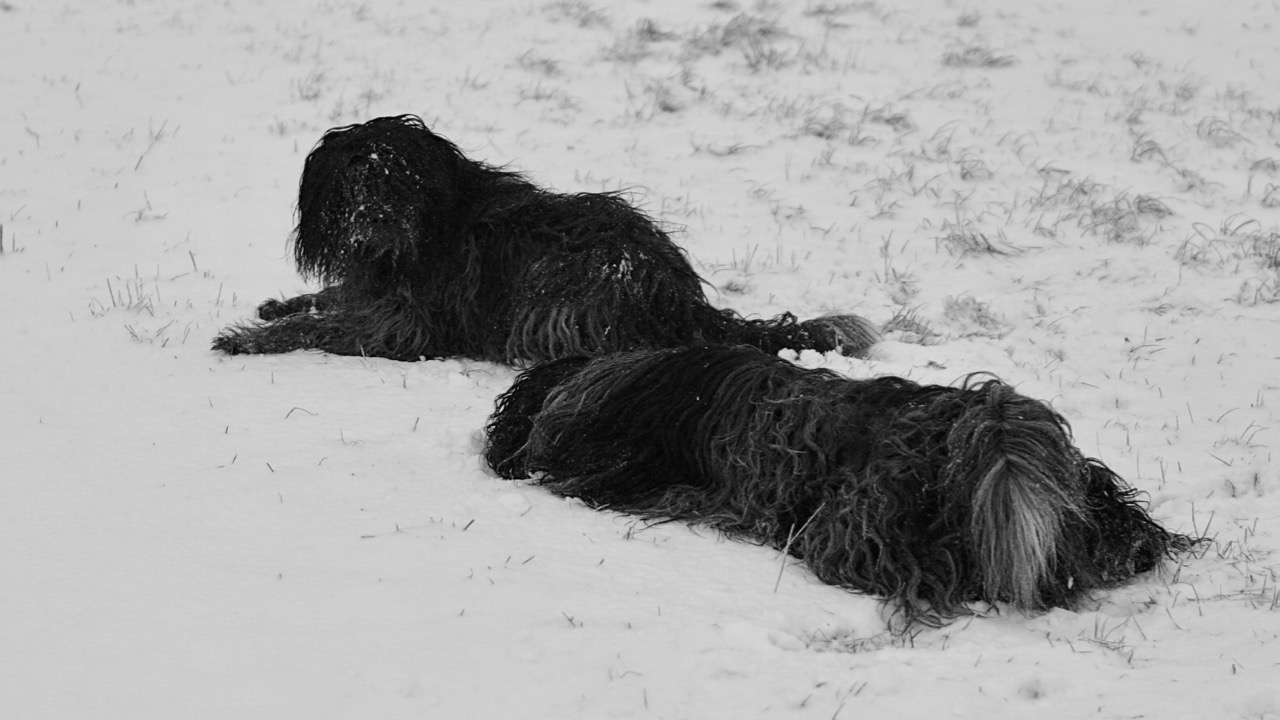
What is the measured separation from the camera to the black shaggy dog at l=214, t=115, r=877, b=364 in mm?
5520

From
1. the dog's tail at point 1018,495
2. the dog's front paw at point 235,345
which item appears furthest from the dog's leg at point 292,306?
the dog's tail at point 1018,495

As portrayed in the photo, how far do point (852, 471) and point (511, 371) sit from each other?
2.18m

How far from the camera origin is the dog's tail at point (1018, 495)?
349 centimetres

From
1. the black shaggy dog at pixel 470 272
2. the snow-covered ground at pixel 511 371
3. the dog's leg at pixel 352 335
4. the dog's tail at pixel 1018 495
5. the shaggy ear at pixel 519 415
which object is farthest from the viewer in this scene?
the dog's leg at pixel 352 335

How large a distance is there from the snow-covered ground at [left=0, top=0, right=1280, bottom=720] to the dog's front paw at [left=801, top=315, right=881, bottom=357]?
0.38 ft

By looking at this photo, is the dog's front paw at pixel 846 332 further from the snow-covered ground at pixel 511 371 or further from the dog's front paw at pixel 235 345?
the dog's front paw at pixel 235 345

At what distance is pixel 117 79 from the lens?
959 cm

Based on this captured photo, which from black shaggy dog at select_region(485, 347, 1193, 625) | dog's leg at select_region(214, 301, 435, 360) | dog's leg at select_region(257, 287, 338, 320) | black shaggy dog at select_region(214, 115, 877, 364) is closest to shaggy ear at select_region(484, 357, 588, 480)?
black shaggy dog at select_region(485, 347, 1193, 625)

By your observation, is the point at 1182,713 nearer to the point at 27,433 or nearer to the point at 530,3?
the point at 27,433

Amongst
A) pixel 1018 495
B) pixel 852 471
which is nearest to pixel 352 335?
pixel 852 471

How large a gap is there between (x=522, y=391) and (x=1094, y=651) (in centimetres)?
225

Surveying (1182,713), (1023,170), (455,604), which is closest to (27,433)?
(455,604)

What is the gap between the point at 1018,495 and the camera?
3.48 meters

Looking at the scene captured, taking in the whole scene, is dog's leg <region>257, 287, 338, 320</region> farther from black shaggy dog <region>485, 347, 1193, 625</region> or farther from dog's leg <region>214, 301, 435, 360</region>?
black shaggy dog <region>485, 347, 1193, 625</region>
